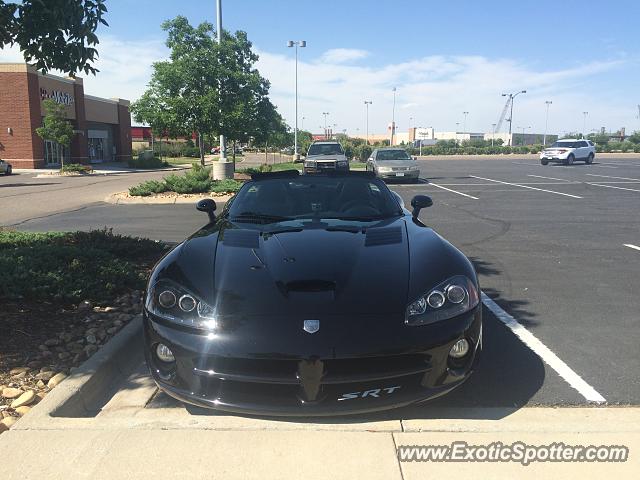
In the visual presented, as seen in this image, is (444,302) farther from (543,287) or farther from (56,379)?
(543,287)

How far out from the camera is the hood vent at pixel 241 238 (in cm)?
362

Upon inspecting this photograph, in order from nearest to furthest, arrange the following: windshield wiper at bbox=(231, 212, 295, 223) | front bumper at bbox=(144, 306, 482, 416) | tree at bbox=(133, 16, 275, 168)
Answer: front bumper at bbox=(144, 306, 482, 416), windshield wiper at bbox=(231, 212, 295, 223), tree at bbox=(133, 16, 275, 168)

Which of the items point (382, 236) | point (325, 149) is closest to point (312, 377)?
point (382, 236)

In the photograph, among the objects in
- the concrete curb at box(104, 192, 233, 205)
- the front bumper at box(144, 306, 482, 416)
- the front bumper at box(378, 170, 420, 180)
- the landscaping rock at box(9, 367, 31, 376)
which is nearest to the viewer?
the front bumper at box(144, 306, 482, 416)

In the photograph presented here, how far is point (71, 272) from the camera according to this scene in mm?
5180

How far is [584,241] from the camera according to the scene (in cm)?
852

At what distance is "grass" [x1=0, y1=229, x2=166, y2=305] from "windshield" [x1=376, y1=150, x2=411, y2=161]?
1634 centimetres

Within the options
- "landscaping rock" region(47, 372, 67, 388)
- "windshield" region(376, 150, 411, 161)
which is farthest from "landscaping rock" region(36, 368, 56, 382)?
"windshield" region(376, 150, 411, 161)

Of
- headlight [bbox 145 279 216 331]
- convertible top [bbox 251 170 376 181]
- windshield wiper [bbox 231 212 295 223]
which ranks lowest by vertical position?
headlight [bbox 145 279 216 331]

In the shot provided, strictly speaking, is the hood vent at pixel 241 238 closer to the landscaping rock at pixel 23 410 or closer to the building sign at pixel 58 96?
the landscaping rock at pixel 23 410

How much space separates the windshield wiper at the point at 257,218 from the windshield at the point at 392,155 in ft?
58.8

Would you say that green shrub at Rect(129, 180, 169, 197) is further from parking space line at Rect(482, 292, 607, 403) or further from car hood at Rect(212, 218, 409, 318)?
car hood at Rect(212, 218, 409, 318)

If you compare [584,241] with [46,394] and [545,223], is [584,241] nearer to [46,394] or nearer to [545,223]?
[545,223]

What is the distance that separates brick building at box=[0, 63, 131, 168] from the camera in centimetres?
3659
